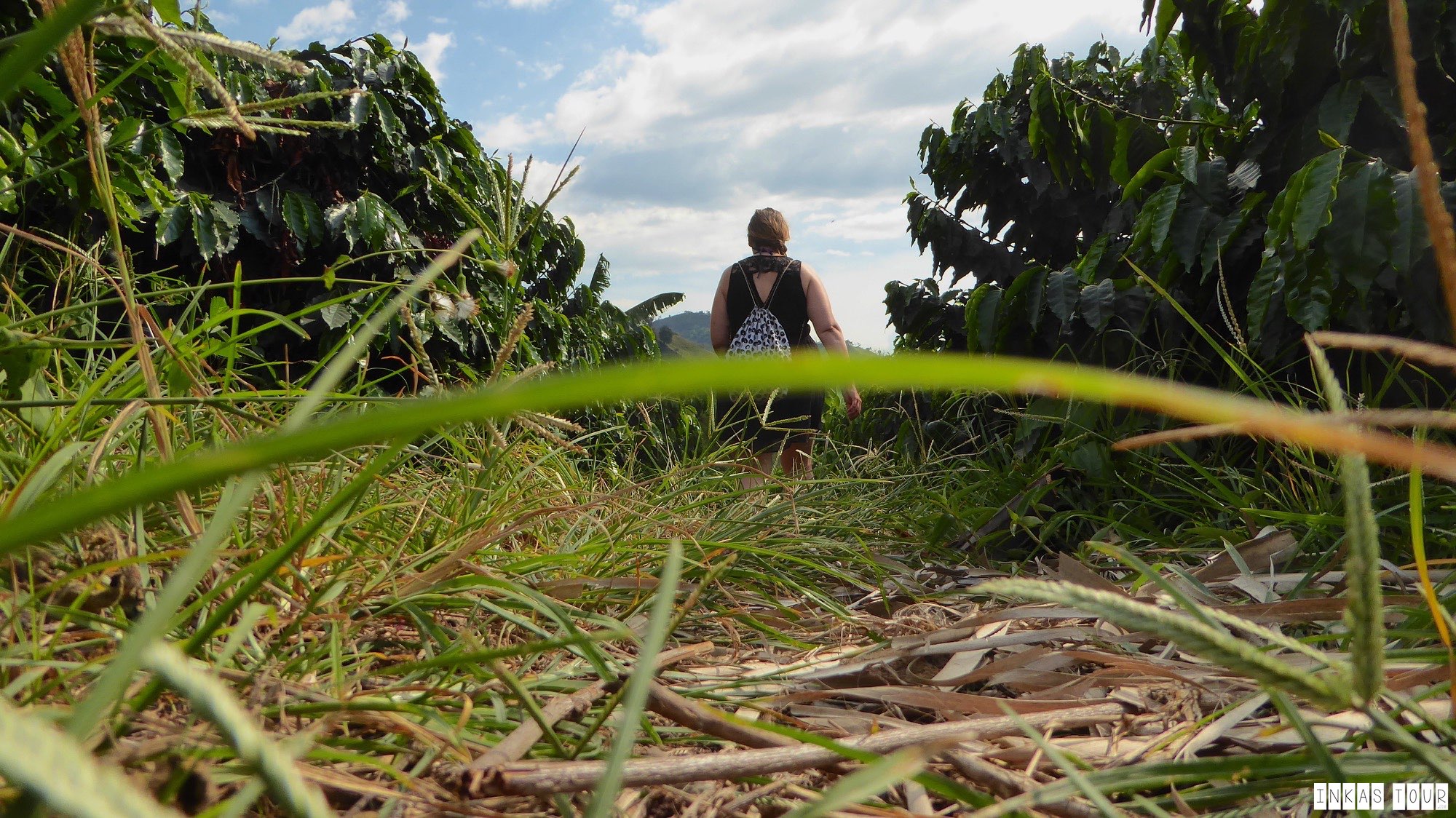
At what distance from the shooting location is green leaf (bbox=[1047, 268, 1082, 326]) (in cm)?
253

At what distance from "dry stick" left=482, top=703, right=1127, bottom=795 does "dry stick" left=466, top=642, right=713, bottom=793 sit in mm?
11

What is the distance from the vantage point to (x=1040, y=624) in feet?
4.28

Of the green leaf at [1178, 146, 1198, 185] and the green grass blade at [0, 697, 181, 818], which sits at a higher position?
the green leaf at [1178, 146, 1198, 185]

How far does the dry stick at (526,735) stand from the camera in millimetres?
492

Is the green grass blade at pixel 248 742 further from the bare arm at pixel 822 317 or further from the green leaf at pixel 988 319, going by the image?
the bare arm at pixel 822 317

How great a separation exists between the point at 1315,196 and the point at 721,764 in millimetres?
1828

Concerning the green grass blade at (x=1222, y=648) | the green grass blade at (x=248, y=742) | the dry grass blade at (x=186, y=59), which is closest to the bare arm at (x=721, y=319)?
the dry grass blade at (x=186, y=59)

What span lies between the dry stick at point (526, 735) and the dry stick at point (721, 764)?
0.04 feet


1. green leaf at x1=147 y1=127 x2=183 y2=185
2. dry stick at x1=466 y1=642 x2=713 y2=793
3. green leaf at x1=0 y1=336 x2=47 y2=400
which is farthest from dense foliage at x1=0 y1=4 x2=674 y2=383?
dry stick at x1=466 y1=642 x2=713 y2=793

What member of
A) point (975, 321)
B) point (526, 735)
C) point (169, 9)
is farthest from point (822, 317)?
point (526, 735)

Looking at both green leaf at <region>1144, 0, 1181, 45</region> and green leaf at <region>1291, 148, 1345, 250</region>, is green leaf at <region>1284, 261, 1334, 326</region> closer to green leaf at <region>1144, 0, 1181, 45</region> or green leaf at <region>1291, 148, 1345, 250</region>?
green leaf at <region>1291, 148, 1345, 250</region>

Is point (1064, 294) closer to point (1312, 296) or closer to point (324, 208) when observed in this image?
point (1312, 296)

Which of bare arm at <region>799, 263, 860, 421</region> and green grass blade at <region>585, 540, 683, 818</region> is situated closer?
green grass blade at <region>585, 540, 683, 818</region>

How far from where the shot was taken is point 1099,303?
245cm
